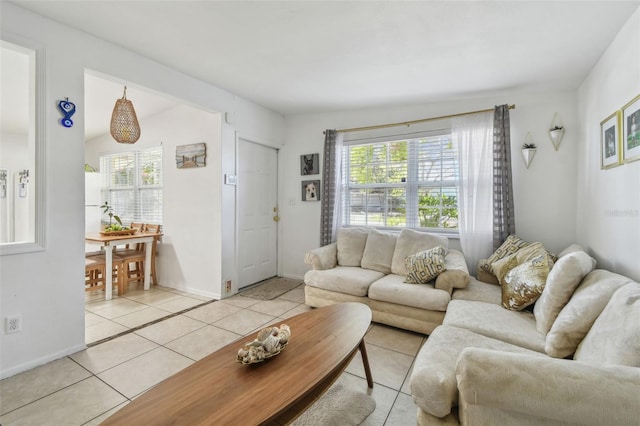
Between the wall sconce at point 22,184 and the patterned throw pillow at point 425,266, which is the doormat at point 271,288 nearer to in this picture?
the patterned throw pillow at point 425,266

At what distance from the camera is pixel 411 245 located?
3.18m

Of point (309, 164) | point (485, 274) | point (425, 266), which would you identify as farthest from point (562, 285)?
point (309, 164)

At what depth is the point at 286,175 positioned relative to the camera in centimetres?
448

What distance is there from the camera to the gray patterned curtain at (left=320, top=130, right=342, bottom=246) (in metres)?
3.95

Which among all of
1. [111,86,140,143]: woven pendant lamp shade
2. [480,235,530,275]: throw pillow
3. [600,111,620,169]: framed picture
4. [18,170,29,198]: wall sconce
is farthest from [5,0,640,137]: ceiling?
[18,170,29,198]: wall sconce

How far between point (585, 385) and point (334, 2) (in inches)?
89.2

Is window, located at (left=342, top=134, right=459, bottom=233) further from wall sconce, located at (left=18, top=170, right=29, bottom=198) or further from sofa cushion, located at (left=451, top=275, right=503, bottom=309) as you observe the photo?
wall sconce, located at (left=18, top=170, right=29, bottom=198)

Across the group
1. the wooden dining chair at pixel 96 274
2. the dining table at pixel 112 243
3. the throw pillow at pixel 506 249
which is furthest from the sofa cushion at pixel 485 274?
the wooden dining chair at pixel 96 274

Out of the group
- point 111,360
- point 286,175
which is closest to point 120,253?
point 111,360

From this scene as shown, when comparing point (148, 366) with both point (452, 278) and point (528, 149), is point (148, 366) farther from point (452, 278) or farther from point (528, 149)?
point (528, 149)

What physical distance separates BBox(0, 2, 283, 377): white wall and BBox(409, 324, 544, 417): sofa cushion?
2.54 metres

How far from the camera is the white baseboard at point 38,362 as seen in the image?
191cm

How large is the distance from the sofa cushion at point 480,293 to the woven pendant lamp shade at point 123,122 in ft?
10.9

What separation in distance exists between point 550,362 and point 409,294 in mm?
1524
